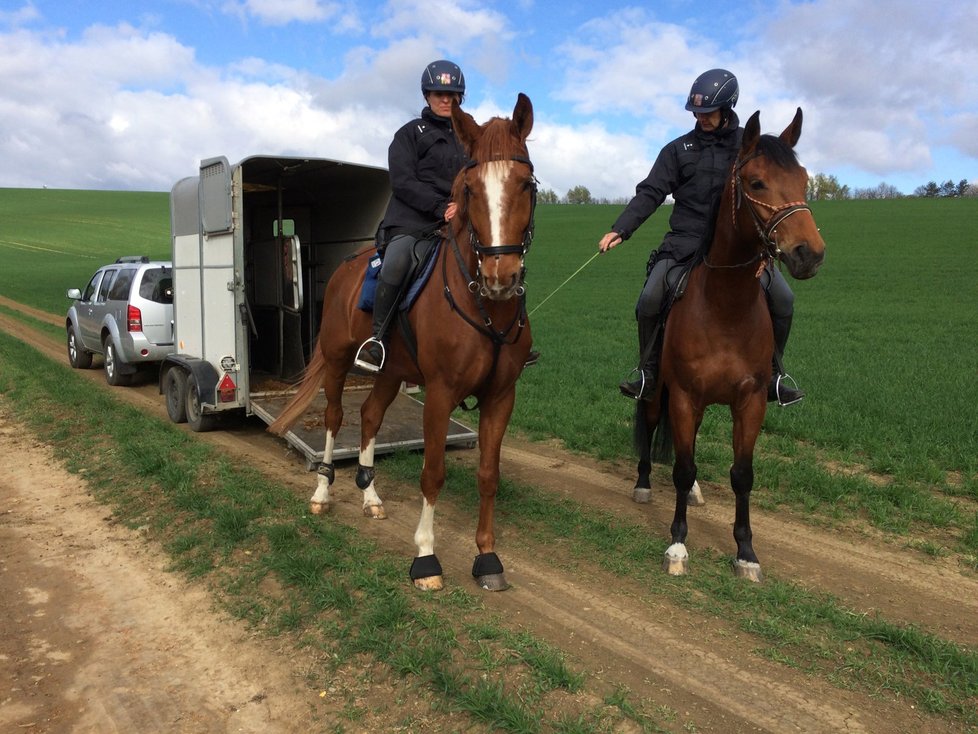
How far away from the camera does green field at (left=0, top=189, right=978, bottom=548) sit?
6090 mm

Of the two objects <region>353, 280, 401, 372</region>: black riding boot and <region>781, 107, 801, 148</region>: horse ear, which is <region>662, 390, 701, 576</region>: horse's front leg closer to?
<region>781, 107, 801, 148</region>: horse ear

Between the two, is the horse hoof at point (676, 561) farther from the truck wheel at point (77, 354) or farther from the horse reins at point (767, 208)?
the truck wheel at point (77, 354)

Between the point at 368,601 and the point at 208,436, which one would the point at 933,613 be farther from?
the point at 208,436

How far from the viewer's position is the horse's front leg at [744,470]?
4508 millimetres

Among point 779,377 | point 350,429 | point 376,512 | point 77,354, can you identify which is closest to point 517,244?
point 779,377

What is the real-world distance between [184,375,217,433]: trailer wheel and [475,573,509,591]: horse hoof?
5.15m

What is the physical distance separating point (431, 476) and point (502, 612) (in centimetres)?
98

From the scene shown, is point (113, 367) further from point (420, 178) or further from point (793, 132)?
point (793, 132)

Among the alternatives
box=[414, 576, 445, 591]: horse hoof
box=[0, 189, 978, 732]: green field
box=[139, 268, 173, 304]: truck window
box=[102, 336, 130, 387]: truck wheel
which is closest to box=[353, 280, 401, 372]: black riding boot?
box=[0, 189, 978, 732]: green field

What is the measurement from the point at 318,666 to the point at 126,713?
872mm

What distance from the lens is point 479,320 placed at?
13.9 ft

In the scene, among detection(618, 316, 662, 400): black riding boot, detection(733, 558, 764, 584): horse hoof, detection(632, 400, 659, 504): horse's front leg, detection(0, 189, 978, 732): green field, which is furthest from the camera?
detection(632, 400, 659, 504): horse's front leg

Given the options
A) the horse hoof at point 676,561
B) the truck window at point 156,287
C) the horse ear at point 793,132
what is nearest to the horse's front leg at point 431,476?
the horse hoof at point 676,561

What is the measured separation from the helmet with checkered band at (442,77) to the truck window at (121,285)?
8.68 metres
